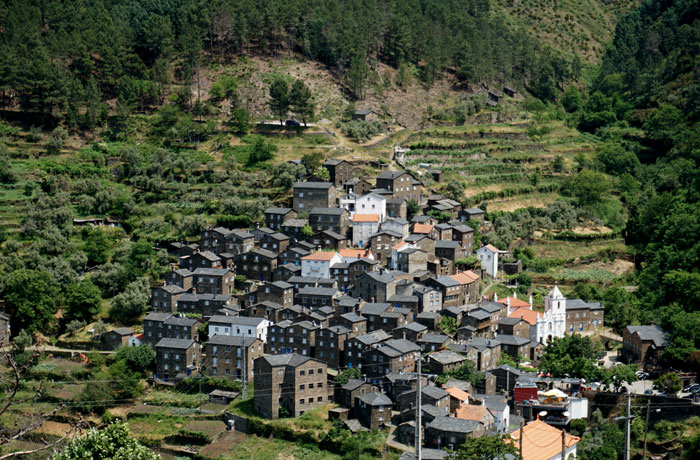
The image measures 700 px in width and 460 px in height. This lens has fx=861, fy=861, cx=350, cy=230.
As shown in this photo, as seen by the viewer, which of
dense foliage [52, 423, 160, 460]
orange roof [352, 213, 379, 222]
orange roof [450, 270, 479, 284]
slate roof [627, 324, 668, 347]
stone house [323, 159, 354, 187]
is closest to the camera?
dense foliage [52, 423, 160, 460]

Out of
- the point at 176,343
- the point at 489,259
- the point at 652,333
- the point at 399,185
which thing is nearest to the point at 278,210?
the point at 399,185

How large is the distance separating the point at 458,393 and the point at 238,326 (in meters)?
15.2

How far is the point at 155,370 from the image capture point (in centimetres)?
5456

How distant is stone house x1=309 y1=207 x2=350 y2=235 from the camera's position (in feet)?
210

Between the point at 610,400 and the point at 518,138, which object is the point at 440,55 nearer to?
the point at 518,138

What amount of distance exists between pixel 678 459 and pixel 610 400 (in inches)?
204

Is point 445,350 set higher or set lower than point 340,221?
lower

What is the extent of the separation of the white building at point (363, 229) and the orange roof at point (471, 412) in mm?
20203

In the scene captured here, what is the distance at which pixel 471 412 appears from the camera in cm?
4591

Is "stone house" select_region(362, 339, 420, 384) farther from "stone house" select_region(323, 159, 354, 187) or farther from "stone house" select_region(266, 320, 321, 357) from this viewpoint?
"stone house" select_region(323, 159, 354, 187)

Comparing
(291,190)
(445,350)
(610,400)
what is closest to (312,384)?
(445,350)

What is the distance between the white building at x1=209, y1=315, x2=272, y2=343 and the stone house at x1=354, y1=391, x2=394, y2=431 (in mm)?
9370

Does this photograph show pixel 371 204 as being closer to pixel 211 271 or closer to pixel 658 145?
pixel 211 271

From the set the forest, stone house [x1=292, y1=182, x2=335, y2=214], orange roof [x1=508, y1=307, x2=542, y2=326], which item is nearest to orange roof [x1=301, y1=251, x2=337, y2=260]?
stone house [x1=292, y1=182, x2=335, y2=214]
